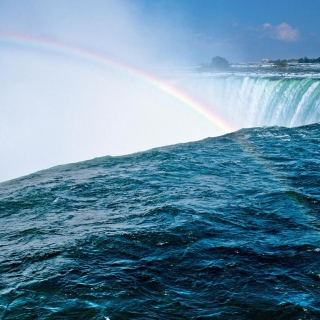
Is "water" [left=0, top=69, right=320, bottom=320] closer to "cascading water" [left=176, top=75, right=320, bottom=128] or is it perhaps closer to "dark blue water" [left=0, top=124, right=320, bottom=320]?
"dark blue water" [left=0, top=124, right=320, bottom=320]

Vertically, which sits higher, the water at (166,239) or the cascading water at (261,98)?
the cascading water at (261,98)

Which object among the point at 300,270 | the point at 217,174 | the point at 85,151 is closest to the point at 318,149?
the point at 217,174

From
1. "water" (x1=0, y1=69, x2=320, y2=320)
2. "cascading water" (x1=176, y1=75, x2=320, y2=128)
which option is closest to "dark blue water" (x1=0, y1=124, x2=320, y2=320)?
"water" (x1=0, y1=69, x2=320, y2=320)

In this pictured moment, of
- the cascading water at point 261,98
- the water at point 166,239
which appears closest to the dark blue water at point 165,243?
the water at point 166,239

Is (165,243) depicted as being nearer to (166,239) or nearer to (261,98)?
(166,239)

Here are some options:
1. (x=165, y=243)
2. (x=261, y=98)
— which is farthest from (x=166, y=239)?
(x=261, y=98)

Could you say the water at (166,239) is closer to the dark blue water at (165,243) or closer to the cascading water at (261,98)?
the dark blue water at (165,243)
